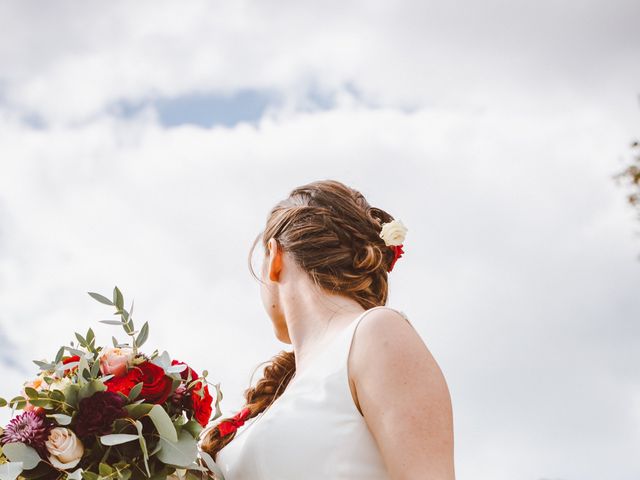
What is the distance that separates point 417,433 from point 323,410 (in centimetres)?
55

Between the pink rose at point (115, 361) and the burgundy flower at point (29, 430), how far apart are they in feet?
1.12

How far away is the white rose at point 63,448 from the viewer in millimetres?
3520

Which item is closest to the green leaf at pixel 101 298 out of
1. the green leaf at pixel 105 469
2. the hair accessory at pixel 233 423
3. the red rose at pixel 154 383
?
the red rose at pixel 154 383

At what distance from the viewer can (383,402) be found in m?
3.46

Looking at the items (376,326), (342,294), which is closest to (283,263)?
(342,294)

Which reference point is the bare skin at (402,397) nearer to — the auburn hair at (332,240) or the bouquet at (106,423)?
the auburn hair at (332,240)

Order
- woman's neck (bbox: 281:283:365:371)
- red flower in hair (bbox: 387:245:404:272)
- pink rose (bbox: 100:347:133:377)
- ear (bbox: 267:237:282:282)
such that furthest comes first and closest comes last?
red flower in hair (bbox: 387:245:404:272)
ear (bbox: 267:237:282:282)
woman's neck (bbox: 281:283:365:371)
pink rose (bbox: 100:347:133:377)

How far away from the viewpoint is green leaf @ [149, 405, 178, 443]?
362 centimetres

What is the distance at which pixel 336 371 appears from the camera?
3.83 metres

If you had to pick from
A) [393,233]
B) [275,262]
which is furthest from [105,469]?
[393,233]

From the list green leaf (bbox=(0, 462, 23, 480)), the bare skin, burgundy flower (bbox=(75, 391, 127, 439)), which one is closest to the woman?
the bare skin

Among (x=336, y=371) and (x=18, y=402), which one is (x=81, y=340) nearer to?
(x=18, y=402)

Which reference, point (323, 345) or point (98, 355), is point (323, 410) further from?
point (98, 355)

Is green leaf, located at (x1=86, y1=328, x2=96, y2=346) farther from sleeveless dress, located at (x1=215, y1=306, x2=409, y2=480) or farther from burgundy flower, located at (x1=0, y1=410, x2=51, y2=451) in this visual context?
sleeveless dress, located at (x1=215, y1=306, x2=409, y2=480)
